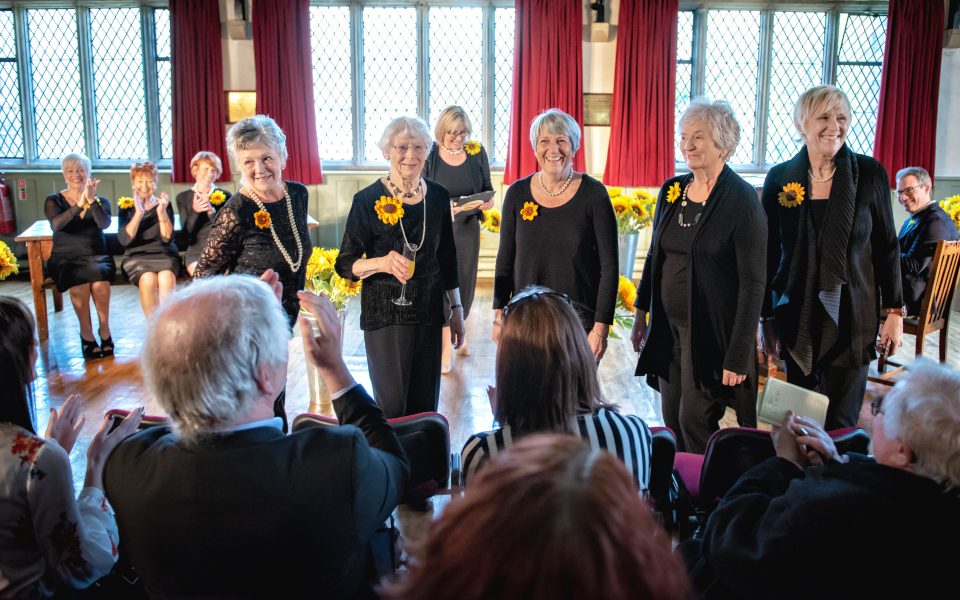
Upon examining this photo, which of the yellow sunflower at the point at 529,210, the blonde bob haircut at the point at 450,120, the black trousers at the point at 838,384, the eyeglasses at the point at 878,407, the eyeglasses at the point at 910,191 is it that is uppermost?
the blonde bob haircut at the point at 450,120

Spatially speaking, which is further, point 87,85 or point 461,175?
point 87,85

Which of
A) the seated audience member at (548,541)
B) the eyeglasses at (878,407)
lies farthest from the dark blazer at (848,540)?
the seated audience member at (548,541)

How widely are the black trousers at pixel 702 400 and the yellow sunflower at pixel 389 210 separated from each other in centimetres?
106

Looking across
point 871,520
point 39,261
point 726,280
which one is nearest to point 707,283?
point 726,280

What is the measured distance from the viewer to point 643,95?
7.86m

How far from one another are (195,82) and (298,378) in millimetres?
4776

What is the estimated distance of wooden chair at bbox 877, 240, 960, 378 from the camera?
4.23 metres

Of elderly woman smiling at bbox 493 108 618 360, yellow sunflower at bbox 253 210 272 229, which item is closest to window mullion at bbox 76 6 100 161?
yellow sunflower at bbox 253 210 272 229

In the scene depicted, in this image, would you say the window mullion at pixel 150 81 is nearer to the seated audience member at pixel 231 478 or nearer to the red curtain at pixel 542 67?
the red curtain at pixel 542 67

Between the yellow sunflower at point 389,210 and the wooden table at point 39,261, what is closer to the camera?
the yellow sunflower at point 389,210

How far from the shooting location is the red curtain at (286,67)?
781 centimetres

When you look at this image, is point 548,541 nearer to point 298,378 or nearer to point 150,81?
point 298,378

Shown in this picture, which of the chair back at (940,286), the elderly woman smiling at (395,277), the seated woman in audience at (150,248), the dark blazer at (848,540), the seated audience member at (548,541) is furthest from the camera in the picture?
the seated woman in audience at (150,248)

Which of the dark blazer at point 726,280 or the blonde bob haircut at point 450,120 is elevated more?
the blonde bob haircut at point 450,120
